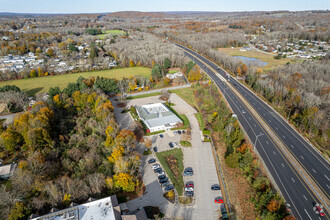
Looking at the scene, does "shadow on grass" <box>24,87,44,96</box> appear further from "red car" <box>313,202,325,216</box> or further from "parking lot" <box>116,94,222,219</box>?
"red car" <box>313,202,325,216</box>

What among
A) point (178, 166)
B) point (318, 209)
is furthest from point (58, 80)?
point (318, 209)

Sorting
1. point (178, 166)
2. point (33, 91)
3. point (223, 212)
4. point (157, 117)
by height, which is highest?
point (33, 91)

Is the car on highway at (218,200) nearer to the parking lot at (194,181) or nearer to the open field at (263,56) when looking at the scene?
the parking lot at (194,181)

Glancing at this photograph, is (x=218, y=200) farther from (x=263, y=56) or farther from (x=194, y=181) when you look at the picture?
(x=263, y=56)

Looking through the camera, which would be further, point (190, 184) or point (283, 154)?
point (283, 154)

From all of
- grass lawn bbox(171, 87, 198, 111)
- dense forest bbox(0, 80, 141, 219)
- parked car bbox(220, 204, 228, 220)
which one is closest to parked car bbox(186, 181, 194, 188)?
parked car bbox(220, 204, 228, 220)

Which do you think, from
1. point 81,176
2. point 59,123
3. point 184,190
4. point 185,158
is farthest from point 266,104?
point 59,123

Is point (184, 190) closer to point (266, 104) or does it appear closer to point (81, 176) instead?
point (81, 176)

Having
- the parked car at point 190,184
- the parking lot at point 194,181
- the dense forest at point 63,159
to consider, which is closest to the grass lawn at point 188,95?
the parking lot at point 194,181
